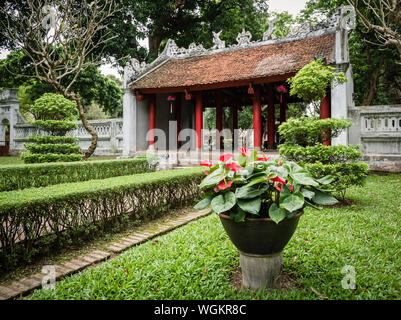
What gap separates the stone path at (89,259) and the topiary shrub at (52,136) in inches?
241

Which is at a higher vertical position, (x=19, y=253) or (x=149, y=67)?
(x=149, y=67)

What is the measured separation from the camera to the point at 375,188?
23.7ft

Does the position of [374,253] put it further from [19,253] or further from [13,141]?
[13,141]

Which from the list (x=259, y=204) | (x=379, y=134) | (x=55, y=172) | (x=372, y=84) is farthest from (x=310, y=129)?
(x=372, y=84)

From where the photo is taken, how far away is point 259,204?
6.96ft

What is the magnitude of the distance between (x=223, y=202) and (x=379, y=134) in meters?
9.30

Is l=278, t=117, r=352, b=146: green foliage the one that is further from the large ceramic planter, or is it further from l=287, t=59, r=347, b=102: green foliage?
the large ceramic planter

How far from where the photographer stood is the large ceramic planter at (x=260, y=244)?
219 cm

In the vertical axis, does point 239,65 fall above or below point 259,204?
above

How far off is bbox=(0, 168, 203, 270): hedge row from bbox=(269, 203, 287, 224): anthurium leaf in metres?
2.70

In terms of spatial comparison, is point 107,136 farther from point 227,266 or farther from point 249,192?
point 249,192

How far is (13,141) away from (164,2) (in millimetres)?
12973

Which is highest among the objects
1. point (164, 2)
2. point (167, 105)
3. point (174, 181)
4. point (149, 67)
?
point (164, 2)
